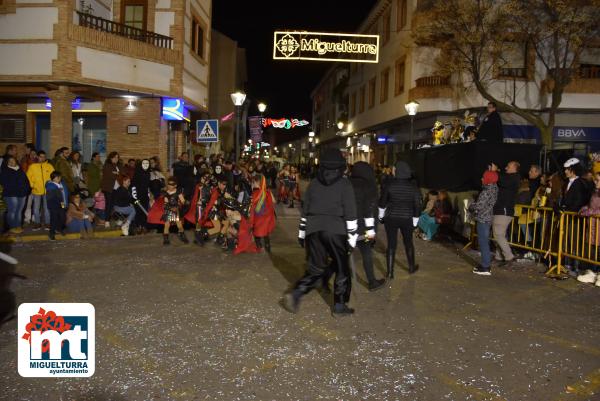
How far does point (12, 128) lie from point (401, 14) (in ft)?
68.1

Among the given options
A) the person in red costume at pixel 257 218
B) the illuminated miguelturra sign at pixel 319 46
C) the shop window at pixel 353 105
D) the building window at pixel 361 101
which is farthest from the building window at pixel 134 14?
the shop window at pixel 353 105

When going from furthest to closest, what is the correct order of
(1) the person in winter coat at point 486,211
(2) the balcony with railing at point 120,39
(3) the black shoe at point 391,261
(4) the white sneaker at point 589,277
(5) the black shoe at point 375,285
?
(2) the balcony with railing at point 120,39 < (1) the person in winter coat at point 486,211 < (4) the white sneaker at point 589,277 < (3) the black shoe at point 391,261 < (5) the black shoe at point 375,285

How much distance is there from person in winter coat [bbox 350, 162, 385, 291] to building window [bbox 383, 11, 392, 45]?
2672 centimetres

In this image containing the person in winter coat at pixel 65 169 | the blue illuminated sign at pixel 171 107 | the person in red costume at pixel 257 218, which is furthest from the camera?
the blue illuminated sign at pixel 171 107

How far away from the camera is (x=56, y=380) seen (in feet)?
14.3

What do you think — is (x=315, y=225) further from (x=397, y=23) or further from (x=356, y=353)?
(x=397, y=23)

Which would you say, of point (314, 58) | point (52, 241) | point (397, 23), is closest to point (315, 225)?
point (52, 241)

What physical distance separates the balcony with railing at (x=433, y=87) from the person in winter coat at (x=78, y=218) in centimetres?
1855

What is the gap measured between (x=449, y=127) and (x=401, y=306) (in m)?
11.1

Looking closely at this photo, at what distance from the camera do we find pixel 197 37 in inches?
859

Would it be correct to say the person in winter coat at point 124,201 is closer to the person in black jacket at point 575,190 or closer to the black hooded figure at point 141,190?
the black hooded figure at point 141,190

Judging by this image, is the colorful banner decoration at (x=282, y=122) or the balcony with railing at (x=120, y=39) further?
the colorful banner decoration at (x=282, y=122)
